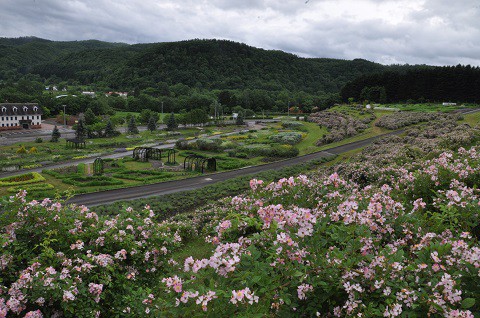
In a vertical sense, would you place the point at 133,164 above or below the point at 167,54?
below

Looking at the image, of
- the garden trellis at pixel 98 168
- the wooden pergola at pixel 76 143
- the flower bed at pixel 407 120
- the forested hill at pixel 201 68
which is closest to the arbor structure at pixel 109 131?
the wooden pergola at pixel 76 143

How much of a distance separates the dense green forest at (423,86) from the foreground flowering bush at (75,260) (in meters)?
80.1

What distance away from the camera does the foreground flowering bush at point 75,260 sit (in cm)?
481

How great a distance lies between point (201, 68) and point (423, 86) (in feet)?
344

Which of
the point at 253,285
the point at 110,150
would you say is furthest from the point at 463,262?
the point at 110,150

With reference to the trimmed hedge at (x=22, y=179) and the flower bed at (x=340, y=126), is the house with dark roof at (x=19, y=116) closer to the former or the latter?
the trimmed hedge at (x=22, y=179)

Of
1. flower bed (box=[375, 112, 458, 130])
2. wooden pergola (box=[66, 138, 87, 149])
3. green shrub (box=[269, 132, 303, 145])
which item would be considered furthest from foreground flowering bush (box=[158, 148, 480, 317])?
wooden pergola (box=[66, 138, 87, 149])

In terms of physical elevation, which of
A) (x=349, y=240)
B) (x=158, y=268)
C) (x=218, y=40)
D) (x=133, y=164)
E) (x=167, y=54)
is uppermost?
(x=218, y=40)

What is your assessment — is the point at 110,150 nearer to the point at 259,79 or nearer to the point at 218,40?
the point at 259,79

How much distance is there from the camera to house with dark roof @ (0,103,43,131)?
6494cm

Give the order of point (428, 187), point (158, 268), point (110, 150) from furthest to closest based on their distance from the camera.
A: 1. point (110, 150)
2. point (428, 187)
3. point (158, 268)

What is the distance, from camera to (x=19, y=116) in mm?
67000

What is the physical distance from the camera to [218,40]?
18225 cm

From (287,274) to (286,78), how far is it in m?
167
